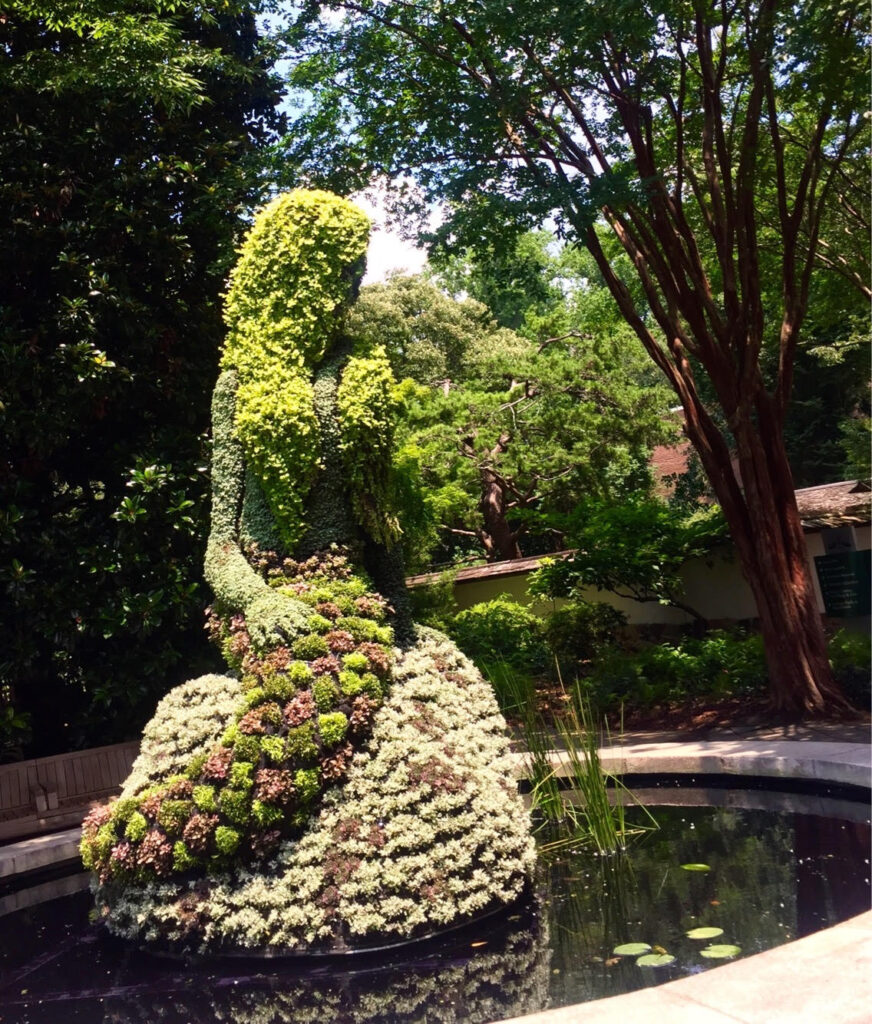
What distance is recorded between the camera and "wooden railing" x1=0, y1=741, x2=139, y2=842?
7379 mm

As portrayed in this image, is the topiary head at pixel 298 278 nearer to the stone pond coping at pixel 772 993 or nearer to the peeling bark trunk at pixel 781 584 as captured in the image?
the stone pond coping at pixel 772 993

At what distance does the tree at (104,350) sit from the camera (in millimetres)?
7816

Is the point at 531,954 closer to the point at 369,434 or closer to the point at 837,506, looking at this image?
the point at 369,434

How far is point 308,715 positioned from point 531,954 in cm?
125

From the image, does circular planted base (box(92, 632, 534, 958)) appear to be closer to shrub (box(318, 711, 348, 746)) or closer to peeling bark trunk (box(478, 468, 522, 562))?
shrub (box(318, 711, 348, 746))

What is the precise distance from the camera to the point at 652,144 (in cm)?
834

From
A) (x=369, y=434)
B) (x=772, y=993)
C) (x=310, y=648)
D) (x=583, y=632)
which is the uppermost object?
(x=369, y=434)

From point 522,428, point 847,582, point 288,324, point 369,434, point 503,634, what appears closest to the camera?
point 369,434

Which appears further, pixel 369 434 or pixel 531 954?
pixel 369 434

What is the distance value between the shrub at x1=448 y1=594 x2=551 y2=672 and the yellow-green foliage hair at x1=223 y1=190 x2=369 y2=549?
20.6ft

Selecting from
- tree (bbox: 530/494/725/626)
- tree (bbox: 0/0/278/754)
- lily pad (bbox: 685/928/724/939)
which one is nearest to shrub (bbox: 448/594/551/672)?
tree (bbox: 530/494/725/626)

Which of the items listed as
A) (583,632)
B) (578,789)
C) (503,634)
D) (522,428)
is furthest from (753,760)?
(522,428)

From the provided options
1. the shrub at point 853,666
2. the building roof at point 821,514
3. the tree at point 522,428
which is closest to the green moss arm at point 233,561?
the shrub at point 853,666

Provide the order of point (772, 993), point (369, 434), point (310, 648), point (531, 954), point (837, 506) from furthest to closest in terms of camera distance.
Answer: point (837, 506) → point (369, 434) → point (310, 648) → point (531, 954) → point (772, 993)
